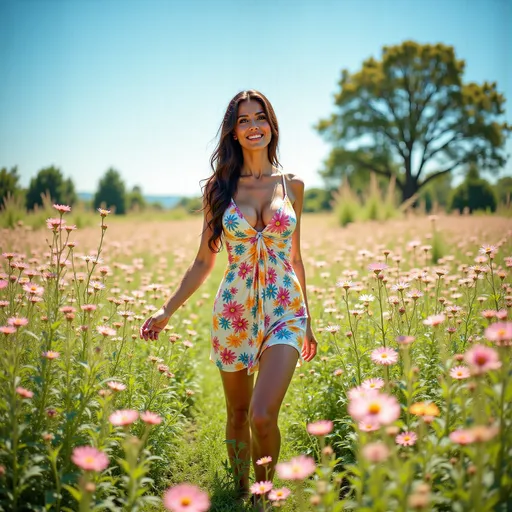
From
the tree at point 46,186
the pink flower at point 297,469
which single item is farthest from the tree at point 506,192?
the pink flower at point 297,469

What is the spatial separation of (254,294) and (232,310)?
157mm

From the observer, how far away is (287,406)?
3.60 meters

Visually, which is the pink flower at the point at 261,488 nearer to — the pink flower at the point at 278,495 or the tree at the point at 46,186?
the pink flower at the point at 278,495

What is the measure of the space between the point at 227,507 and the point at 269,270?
133 centimetres

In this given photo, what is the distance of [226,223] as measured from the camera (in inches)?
109

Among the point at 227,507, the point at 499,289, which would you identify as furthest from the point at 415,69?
the point at 227,507

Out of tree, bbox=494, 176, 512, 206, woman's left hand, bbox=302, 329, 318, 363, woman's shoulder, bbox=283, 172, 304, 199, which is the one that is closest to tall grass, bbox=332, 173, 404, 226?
tree, bbox=494, 176, 512, 206

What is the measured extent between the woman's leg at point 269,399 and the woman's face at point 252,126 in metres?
1.30

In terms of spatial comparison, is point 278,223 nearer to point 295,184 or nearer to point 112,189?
point 295,184

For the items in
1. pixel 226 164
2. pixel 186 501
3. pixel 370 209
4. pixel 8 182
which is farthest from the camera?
pixel 370 209

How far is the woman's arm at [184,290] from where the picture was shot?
2.69 metres

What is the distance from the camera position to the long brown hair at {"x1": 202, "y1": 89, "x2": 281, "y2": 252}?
2900mm

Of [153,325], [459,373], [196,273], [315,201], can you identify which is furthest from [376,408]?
[315,201]

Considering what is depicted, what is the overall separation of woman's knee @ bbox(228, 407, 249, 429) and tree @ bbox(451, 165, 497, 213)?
24373 mm
